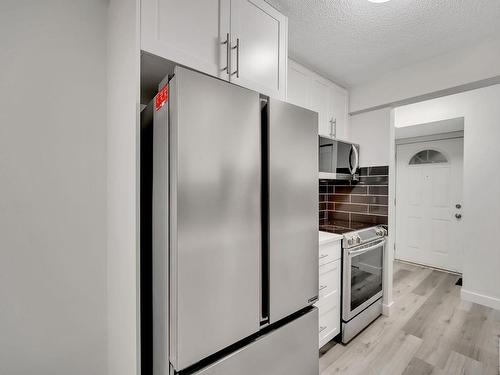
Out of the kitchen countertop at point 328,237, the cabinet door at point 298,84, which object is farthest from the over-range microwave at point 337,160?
the kitchen countertop at point 328,237

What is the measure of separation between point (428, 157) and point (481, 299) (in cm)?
218

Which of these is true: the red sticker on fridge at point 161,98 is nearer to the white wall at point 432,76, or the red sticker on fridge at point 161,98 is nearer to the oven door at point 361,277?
the oven door at point 361,277

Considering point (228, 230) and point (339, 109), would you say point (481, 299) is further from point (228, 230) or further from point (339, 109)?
point (228, 230)

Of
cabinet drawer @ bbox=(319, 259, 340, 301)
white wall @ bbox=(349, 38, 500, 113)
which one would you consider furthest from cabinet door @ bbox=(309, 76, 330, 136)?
cabinet drawer @ bbox=(319, 259, 340, 301)

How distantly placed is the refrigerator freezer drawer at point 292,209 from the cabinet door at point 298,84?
87 centimetres

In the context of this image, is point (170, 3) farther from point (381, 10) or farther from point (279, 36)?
point (381, 10)

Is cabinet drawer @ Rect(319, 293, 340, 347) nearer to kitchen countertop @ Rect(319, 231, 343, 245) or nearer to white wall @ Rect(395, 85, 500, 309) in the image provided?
kitchen countertop @ Rect(319, 231, 343, 245)

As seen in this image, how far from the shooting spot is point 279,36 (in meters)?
1.47

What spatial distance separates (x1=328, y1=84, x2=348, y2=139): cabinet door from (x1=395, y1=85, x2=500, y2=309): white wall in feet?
5.08

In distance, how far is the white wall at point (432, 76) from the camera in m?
1.86

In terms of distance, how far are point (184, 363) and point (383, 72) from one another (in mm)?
2803

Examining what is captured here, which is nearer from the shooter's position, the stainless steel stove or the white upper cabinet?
the stainless steel stove

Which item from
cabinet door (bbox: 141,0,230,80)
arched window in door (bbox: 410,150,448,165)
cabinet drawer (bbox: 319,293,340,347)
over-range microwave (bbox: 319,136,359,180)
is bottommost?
cabinet drawer (bbox: 319,293,340,347)

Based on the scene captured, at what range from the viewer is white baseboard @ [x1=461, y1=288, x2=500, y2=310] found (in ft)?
8.91
